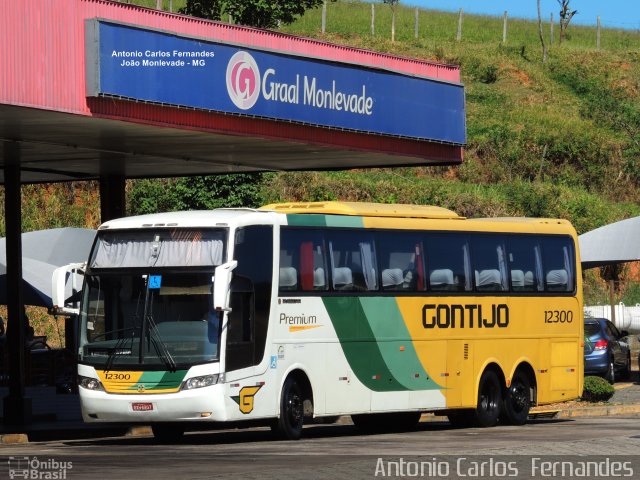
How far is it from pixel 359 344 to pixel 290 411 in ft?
6.29

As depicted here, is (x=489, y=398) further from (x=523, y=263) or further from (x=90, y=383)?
(x=90, y=383)

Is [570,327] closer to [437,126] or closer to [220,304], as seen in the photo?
[437,126]

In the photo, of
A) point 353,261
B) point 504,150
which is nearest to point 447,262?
point 353,261

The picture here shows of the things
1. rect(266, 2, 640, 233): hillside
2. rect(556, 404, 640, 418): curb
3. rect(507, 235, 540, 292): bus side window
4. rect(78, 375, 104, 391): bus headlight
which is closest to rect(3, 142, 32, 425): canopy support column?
rect(78, 375, 104, 391): bus headlight

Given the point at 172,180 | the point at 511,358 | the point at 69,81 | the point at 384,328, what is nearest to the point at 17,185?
the point at 69,81

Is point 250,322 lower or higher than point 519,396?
higher

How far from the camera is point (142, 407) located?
20141 millimetres

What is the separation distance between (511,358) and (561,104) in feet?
176

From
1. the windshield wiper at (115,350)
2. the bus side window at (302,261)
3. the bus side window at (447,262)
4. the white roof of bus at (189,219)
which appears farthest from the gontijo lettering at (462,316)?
the windshield wiper at (115,350)

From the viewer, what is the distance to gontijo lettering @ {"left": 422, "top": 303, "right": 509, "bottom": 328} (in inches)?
938

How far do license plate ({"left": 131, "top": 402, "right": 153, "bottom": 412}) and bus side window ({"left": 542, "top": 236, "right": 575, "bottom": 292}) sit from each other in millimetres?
8483

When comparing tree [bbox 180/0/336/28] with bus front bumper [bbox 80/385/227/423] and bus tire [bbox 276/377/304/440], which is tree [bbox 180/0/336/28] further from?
bus front bumper [bbox 80/385/227/423]

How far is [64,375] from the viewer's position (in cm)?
3234

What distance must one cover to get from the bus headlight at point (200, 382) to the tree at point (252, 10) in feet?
93.0
